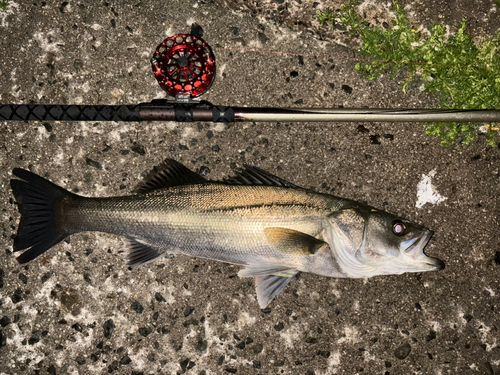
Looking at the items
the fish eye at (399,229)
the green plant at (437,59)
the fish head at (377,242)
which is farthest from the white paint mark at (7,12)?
the fish eye at (399,229)

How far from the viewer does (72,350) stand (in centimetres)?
358

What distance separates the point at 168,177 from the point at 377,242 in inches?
71.6

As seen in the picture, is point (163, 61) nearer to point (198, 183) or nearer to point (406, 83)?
point (198, 183)

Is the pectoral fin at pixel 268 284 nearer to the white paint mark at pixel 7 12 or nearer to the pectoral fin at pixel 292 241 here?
the pectoral fin at pixel 292 241

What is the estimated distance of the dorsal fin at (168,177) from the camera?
3.28 metres

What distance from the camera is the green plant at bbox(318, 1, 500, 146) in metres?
3.43

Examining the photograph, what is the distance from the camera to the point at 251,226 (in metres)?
3.04

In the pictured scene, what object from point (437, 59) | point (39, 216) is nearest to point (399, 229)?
point (437, 59)

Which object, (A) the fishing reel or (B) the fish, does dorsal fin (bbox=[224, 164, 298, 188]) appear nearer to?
(B) the fish

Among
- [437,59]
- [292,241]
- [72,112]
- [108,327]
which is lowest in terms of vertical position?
[108,327]

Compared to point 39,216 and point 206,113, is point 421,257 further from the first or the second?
point 39,216

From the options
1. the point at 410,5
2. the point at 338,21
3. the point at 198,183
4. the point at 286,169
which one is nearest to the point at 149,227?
the point at 198,183

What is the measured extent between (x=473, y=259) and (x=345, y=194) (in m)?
1.38

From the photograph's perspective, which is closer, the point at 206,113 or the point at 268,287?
the point at 206,113
